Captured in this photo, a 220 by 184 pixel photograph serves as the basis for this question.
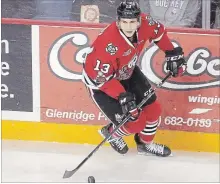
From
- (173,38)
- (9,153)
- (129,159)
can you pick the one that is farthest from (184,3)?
(9,153)

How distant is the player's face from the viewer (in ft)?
10.9

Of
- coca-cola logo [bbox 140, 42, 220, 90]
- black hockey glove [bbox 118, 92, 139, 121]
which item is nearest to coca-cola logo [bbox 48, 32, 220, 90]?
coca-cola logo [bbox 140, 42, 220, 90]

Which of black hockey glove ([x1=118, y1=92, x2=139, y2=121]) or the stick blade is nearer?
black hockey glove ([x1=118, y1=92, x2=139, y2=121])

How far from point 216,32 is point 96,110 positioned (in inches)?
31.1

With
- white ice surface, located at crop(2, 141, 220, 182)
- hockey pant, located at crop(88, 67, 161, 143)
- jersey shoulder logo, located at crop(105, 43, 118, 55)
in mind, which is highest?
jersey shoulder logo, located at crop(105, 43, 118, 55)

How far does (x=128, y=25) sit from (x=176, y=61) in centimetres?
43

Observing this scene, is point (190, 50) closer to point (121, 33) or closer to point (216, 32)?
point (216, 32)

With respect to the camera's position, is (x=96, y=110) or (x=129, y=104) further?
(x=96, y=110)

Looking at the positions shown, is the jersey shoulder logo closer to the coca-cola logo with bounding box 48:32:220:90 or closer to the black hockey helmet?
the black hockey helmet

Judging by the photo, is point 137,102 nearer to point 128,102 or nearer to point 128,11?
point 128,102

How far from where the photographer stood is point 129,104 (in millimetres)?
3424

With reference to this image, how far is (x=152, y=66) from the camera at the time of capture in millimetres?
3883

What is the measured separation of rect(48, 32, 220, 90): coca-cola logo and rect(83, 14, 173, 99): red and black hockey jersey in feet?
0.92

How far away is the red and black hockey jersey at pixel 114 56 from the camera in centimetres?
339
